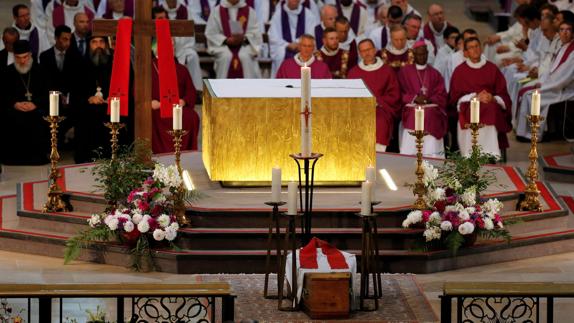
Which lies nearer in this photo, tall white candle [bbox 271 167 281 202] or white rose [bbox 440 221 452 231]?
tall white candle [bbox 271 167 281 202]

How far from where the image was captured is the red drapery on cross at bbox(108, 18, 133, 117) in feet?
39.4

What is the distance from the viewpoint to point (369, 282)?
10.8 m

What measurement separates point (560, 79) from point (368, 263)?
671 cm

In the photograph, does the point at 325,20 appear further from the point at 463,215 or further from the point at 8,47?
the point at 463,215

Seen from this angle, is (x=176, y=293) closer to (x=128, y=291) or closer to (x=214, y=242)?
(x=128, y=291)

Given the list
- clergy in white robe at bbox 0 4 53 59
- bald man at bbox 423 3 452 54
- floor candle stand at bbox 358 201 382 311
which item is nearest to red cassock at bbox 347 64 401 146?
bald man at bbox 423 3 452 54

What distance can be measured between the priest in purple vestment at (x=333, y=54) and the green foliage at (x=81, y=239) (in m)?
5.71

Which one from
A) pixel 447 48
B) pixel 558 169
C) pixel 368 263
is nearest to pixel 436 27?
→ pixel 447 48

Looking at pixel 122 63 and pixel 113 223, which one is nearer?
pixel 113 223

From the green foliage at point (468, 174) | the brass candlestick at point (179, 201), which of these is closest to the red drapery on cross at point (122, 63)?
the brass candlestick at point (179, 201)

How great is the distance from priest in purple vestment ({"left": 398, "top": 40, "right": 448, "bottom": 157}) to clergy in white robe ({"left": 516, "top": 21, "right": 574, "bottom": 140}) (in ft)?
4.43

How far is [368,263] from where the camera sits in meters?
10.1

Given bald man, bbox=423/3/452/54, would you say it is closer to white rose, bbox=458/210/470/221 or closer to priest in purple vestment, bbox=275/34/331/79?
priest in purple vestment, bbox=275/34/331/79

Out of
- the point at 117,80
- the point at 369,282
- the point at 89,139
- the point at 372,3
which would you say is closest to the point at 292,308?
the point at 369,282
